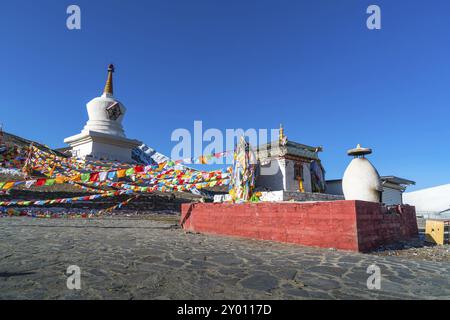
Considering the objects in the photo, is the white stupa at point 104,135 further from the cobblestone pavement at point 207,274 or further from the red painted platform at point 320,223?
the cobblestone pavement at point 207,274

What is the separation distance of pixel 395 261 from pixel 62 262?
604 centimetres

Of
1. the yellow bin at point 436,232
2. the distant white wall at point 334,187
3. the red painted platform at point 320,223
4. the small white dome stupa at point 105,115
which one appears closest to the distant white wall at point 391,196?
the distant white wall at point 334,187

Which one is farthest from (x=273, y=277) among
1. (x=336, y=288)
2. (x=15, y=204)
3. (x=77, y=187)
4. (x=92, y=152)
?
(x=92, y=152)

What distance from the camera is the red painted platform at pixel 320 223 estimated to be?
20.8 feet

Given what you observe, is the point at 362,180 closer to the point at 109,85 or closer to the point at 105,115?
the point at 105,115

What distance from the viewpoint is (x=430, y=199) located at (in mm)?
33062

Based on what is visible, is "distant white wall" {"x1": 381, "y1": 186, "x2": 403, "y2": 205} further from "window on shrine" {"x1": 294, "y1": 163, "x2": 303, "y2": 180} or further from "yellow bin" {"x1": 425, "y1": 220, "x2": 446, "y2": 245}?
"yellow bin" {"x1": 425, "y1": 220, "x2": 446, "y2": 245}

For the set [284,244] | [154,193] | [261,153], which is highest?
[261,153]

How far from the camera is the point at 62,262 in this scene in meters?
4.70

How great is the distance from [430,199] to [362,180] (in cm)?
3114

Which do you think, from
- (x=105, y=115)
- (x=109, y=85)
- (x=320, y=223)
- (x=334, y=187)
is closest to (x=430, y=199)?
(x=334, y=187)

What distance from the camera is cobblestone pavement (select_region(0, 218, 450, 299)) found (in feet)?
10.7

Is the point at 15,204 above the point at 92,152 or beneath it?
beneath
